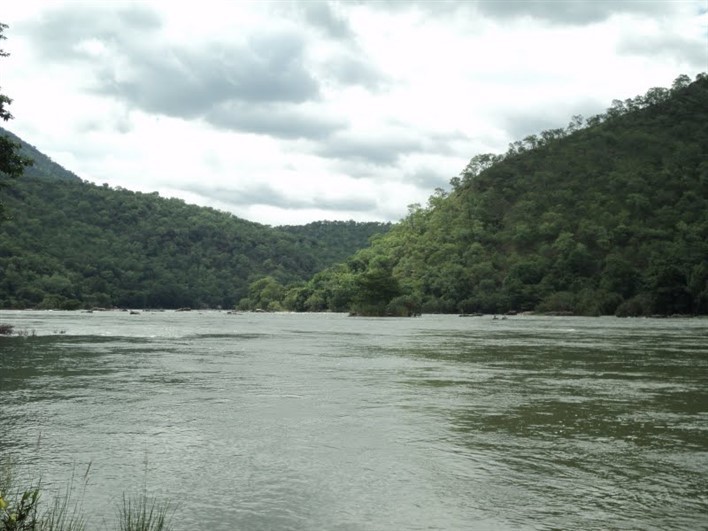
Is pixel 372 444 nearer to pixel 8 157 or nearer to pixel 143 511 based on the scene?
pixel 143 511

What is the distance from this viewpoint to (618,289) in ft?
494

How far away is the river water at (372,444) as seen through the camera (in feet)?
34.5

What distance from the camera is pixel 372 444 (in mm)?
15289

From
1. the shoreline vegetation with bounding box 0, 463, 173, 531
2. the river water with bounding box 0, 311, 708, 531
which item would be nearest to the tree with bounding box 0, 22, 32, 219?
the river water with bounding box 0, 311, 708, 531

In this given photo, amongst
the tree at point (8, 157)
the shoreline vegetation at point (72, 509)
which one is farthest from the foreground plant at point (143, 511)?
the tree at point (8, 157)

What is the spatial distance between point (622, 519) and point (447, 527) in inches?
109

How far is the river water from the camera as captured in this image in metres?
10.5

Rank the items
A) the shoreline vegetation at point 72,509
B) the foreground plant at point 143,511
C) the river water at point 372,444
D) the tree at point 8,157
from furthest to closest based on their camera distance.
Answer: the tree at point 8,157, the river water at point 372,444, the foreground plant at point 143,511, the shoreline vegetation at point 72,509

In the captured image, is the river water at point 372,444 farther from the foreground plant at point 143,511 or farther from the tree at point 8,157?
the tree at point 8,157

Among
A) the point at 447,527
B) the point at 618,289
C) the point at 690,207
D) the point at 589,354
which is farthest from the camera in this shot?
the point at 690,207

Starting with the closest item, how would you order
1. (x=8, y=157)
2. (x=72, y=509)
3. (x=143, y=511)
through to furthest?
1. (x=143, y=511)
2. (x=72, y=509)
3. (x=8, y=157)

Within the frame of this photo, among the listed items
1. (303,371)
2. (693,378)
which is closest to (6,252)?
(303,371)

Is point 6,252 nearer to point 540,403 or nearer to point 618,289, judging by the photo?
point 618,289

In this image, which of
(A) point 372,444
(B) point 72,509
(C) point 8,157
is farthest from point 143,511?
(C) point 8,157
